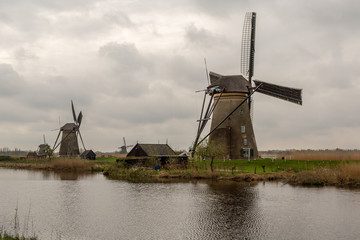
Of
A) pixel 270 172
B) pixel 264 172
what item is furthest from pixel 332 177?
pixel 264 172

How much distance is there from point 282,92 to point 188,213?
24801 millimetres

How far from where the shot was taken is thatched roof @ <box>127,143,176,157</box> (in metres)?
39.0

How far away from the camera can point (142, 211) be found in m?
15.4

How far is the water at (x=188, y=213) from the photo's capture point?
1182 centimetres

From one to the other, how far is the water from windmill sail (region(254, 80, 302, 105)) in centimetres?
1465

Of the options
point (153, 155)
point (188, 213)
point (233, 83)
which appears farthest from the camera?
point (153, 155)

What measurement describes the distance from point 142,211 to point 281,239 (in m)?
6.55

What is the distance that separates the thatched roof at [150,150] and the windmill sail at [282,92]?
12.4 meters

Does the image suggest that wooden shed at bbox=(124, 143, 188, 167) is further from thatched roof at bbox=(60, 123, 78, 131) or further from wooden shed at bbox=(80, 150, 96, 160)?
thatched roof at bbox=(60, 123, 78, 131)

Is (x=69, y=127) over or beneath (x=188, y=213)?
over

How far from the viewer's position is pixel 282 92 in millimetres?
36438

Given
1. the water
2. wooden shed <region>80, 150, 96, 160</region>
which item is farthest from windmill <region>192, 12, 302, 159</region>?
wooden shed <region>80, 150, 96, 160</region>

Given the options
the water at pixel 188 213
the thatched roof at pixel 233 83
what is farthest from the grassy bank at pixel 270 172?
the thatched roof at pixel 233 83

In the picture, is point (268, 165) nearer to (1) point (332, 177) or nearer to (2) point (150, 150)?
(1) point (332, 177)
